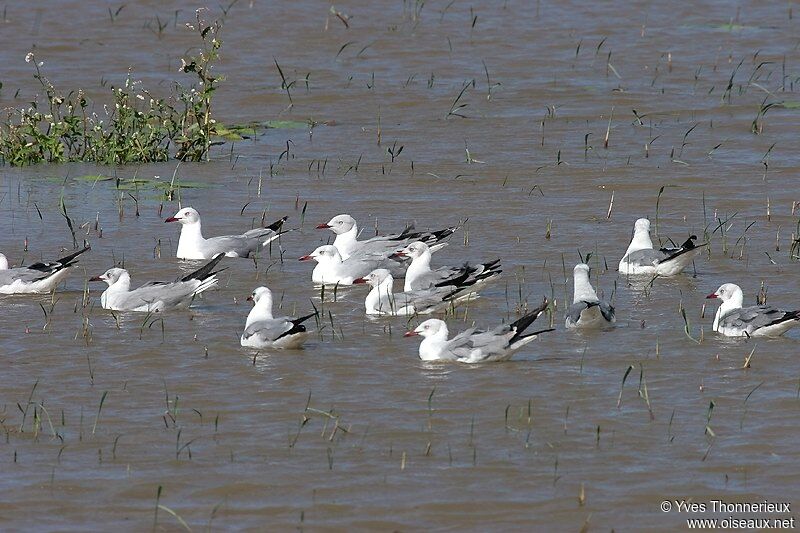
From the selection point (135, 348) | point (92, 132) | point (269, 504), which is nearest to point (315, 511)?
point (269, 504)

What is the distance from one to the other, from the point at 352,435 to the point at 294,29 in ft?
56.1

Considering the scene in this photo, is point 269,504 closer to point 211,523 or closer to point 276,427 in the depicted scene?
point 211,523

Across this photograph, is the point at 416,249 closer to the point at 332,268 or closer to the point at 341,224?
the point at 332,268

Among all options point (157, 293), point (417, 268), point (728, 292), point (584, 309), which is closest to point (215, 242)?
point (157, 293)

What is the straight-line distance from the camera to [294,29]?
2500 cm

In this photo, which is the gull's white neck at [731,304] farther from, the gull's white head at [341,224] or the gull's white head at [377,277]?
the gull's white head at [341,224]

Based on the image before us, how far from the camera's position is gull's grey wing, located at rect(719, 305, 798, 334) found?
34.5 ft

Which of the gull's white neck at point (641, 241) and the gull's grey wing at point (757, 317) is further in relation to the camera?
the gull's white neck at point (641, 241)

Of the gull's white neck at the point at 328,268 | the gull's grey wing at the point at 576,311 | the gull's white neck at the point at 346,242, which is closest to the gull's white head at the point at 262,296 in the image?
the gull's white neck at the point at 328,268

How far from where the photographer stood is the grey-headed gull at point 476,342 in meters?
10.1

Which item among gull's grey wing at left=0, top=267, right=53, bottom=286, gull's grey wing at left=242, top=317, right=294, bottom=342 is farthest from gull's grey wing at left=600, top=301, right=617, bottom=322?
gull's grey wing at left=0, top=267, right=53, bottom=286

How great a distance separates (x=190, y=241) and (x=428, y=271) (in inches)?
103

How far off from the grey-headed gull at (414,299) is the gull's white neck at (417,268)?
0.46 metres

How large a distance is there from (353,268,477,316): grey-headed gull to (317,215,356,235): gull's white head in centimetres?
212
